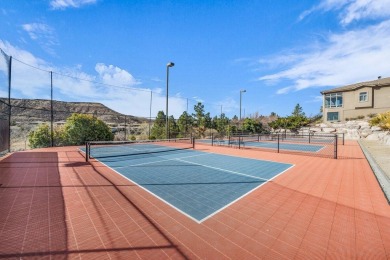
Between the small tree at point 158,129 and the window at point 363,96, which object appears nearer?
the small tree at point 158,129

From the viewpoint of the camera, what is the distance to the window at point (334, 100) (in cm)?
3441

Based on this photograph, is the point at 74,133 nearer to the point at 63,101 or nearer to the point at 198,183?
the point at 63,101

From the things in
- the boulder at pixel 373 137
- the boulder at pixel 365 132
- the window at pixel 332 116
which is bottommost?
the boulder at pixel 373 137

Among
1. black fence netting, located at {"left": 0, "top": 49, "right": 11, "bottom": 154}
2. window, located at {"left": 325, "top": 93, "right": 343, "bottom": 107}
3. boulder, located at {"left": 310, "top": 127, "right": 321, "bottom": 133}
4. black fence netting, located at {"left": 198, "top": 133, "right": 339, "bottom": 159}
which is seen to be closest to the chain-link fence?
black fence netting, located at {"left": 0, "top": 49, "right": 11, "bottom": 154}

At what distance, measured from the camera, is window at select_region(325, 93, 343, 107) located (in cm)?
3441

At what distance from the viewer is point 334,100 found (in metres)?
35.3

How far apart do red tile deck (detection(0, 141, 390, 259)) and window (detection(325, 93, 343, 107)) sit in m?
35.6

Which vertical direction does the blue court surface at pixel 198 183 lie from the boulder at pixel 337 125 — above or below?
below

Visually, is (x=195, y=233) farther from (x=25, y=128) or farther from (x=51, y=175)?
(x=25, y=128)

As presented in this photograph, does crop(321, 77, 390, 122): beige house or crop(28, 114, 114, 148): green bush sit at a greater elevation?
crop(321, 77, 390, 122): beige house

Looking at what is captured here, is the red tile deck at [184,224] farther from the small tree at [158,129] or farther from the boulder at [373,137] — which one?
the boulder at [373,137]

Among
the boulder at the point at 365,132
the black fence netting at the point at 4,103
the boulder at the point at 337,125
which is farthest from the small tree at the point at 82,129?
the boulder at the point at 337,125

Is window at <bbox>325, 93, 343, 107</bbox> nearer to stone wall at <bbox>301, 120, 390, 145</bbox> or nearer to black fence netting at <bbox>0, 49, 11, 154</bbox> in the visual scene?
stone wall at <bbox>301, 120, 390, 145</bbox>

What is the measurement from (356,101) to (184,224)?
132 ft
